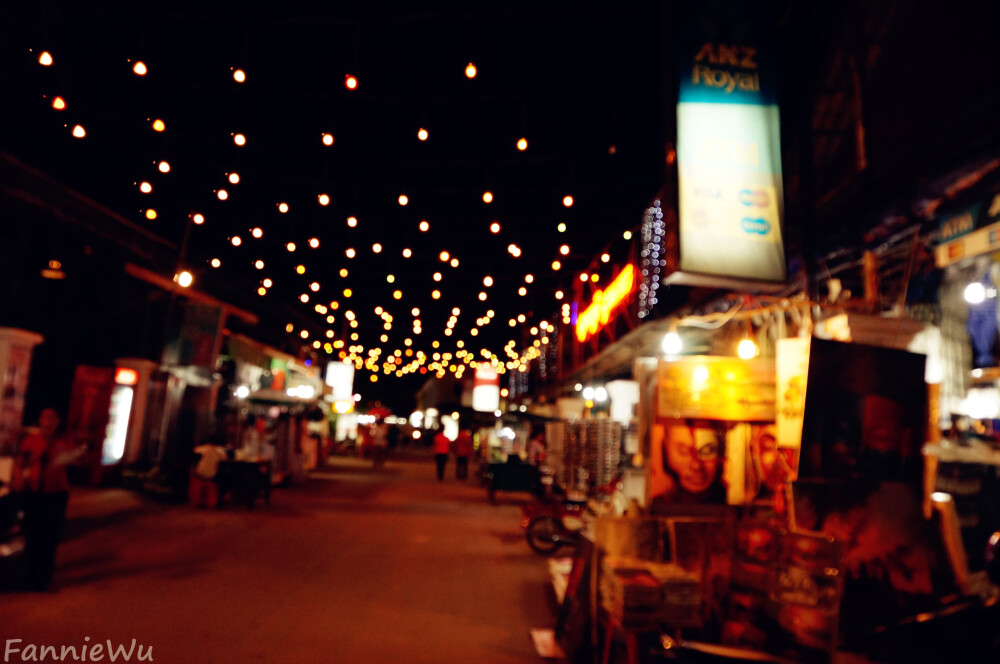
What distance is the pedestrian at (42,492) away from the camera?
661cm

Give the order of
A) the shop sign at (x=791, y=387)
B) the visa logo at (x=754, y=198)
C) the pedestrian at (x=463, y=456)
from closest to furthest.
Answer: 1. the shop sign at (x=791, y=387)
2. the visa logo at (x=754, y=198)
3. the pedestrian at (x=463, y=456)

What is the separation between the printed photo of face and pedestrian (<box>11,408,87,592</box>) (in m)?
6.40

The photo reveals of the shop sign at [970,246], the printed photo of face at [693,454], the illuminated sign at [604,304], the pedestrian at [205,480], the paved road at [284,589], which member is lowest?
the paved road at [284,589]

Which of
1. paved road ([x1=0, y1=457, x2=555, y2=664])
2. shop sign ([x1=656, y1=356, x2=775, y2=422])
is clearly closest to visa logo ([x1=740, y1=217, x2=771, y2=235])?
shop sign ([x1=656, y1=356, x2=775, y2=422])

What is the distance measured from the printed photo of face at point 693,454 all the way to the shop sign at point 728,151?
1.42 metres

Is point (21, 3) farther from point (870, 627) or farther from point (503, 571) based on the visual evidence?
point (870, 627)

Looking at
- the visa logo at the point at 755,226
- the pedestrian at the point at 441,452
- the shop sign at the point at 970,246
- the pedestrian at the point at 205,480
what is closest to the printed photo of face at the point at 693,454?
the visa logo at the point at 755,226

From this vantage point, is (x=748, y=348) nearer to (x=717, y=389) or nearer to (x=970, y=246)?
(x=717, y=389)

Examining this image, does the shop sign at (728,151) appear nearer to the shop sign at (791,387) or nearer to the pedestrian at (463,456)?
the shop sign at (791,387)

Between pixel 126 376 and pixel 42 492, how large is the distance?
33.1ft

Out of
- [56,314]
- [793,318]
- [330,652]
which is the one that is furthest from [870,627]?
[56,314]

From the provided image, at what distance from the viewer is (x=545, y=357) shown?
3391 cm

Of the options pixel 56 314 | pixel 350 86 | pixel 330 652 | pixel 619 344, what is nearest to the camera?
pixel 330 652

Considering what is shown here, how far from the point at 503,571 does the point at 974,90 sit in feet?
25.6
